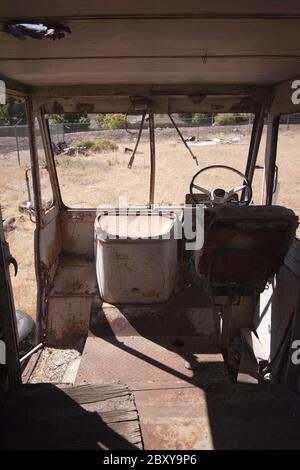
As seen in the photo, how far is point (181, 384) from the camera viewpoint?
245 centimetres

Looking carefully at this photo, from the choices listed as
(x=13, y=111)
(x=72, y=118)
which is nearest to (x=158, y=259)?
(x=72, y=118)

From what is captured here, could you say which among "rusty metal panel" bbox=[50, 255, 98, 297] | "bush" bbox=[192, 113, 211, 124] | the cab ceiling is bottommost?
"rusty metal panel" bbox=[50, 255, 98, 297]

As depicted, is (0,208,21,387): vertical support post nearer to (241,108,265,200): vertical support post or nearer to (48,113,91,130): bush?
(48,113,91,130): bush

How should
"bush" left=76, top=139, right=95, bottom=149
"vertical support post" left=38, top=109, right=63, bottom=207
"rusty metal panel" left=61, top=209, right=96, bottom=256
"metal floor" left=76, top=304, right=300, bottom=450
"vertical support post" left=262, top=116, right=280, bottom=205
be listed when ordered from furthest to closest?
"bush" left=76, top=139, right=95, bottom=149
"rusty metal panel" left=61, top=209, right=96, bottom=256
"vertical support post" left=38, top=109, right=63, bottom=207
"vertical support post" left=262, top=116, right=280, bottom=205
"metal floor" left=76, top=304, right=300, bottom=450

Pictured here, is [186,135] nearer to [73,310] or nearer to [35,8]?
[73,310]

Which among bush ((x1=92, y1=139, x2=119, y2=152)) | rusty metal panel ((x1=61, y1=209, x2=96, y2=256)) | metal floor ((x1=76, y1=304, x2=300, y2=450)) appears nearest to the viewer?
metal floor ((x1=76, y1=304, x2=300, y2=450))

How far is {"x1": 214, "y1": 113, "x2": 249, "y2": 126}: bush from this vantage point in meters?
3.92

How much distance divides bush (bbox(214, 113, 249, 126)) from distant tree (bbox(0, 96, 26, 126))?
2118 mm

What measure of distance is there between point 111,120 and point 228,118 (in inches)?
56.1

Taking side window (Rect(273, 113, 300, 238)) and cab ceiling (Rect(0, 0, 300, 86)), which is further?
side window (Rect(273, 113, 300, 238))

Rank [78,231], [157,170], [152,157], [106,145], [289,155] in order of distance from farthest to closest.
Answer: [157,170] < [289,155] < [78,231] < [106,145] < [152,157]

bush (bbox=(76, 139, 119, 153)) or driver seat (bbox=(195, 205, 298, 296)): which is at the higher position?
bush (bbox=(76, 139, 119, 153))

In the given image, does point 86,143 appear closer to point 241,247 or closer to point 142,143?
point 142,143

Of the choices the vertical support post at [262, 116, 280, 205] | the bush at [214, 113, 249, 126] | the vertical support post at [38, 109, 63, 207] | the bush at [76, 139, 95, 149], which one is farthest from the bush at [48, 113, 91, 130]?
the vertical support post at [262, 116, 280, 205]
